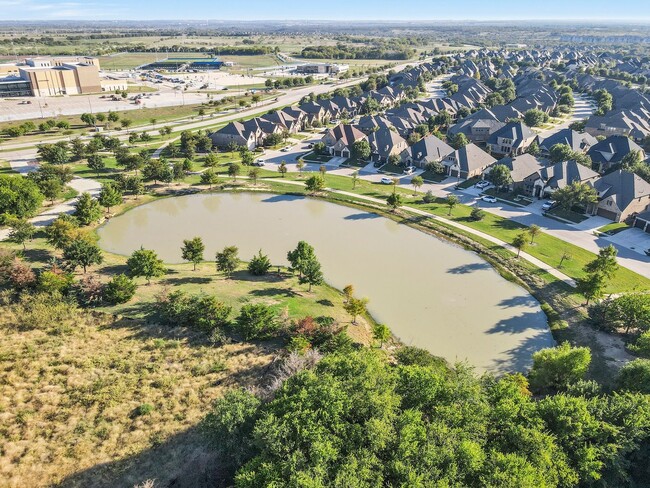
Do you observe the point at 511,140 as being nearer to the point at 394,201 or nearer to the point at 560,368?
the point at 394,201

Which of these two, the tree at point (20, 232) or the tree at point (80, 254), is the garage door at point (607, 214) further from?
the tree at point (20, 232)

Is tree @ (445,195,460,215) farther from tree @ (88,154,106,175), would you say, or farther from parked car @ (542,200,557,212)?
tree @ (88,154,106,175)

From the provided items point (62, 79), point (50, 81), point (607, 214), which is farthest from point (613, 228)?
point (50, 81)

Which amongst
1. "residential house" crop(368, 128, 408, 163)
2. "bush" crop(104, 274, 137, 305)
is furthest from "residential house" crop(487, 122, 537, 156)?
"bush" crop(104, 274, 137, 305)

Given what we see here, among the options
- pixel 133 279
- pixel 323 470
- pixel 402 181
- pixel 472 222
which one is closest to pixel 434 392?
pixel 323 470

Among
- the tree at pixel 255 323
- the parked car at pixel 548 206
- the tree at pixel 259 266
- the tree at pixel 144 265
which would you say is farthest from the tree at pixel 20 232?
the parked car at pixel 548 206
